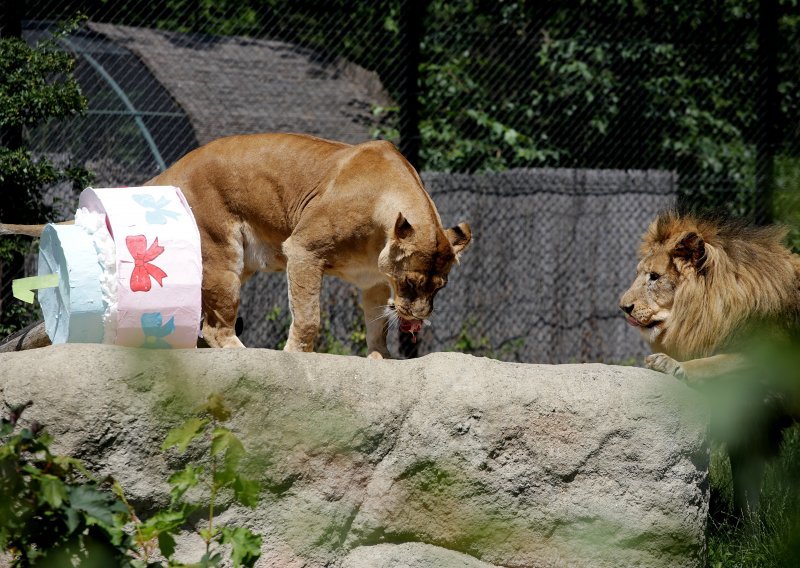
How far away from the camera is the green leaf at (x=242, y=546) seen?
9.72 feet

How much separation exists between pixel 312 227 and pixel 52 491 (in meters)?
2.65

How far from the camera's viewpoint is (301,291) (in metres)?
5.16

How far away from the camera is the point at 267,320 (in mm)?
8047

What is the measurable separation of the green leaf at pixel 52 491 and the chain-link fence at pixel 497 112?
4.71 metres

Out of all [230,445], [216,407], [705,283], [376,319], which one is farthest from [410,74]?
[216,407]

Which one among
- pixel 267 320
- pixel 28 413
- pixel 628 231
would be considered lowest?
pixel 267 320

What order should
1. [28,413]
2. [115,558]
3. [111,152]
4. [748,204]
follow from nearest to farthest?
[115,558]
[28,413]
[111,152]
[748,204]

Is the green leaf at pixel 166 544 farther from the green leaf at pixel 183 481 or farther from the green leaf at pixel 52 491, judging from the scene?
the green leaf at pixel 52 491

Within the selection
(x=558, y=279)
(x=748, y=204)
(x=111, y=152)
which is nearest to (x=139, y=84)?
(x=111, y=152)

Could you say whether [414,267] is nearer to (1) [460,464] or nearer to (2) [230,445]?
(1) [460,464]

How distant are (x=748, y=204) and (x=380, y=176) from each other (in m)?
5.47

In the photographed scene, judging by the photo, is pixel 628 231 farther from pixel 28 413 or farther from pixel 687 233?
pixel 28 413

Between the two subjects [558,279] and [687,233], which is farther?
[558,279]

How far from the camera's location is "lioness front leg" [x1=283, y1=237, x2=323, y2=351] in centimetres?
515
